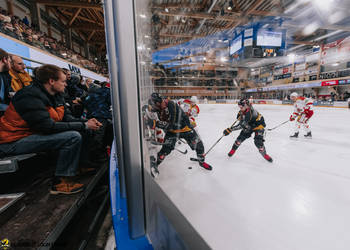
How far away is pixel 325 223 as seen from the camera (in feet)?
4.43

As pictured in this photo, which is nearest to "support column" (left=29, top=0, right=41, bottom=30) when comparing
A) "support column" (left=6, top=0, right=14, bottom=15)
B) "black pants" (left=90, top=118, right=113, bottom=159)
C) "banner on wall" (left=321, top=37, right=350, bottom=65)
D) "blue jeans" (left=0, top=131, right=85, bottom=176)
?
"support column" (left=6, top=0, right=14, bottom=15)

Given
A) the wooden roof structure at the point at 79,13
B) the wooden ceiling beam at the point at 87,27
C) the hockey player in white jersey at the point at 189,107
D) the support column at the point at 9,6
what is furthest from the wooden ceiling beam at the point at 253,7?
the support column at the point at 9,6

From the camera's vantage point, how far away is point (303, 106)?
391 centimetres

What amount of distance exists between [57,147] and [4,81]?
106cm

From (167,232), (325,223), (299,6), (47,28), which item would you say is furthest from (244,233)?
(47,28)

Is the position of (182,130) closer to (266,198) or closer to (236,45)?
(266,198)

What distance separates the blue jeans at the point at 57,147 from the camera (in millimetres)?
1217

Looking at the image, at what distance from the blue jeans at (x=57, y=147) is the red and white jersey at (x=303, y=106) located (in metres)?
4.78

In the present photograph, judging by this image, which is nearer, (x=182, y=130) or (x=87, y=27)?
(x=182, y=130)

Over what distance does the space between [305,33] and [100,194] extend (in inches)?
620

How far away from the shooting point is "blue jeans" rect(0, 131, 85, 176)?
3.99ft

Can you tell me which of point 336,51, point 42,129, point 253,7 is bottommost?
point 42,129

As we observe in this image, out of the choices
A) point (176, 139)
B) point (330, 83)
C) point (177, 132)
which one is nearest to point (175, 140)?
point (176, 139)

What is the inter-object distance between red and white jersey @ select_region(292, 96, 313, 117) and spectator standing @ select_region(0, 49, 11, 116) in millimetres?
5416
